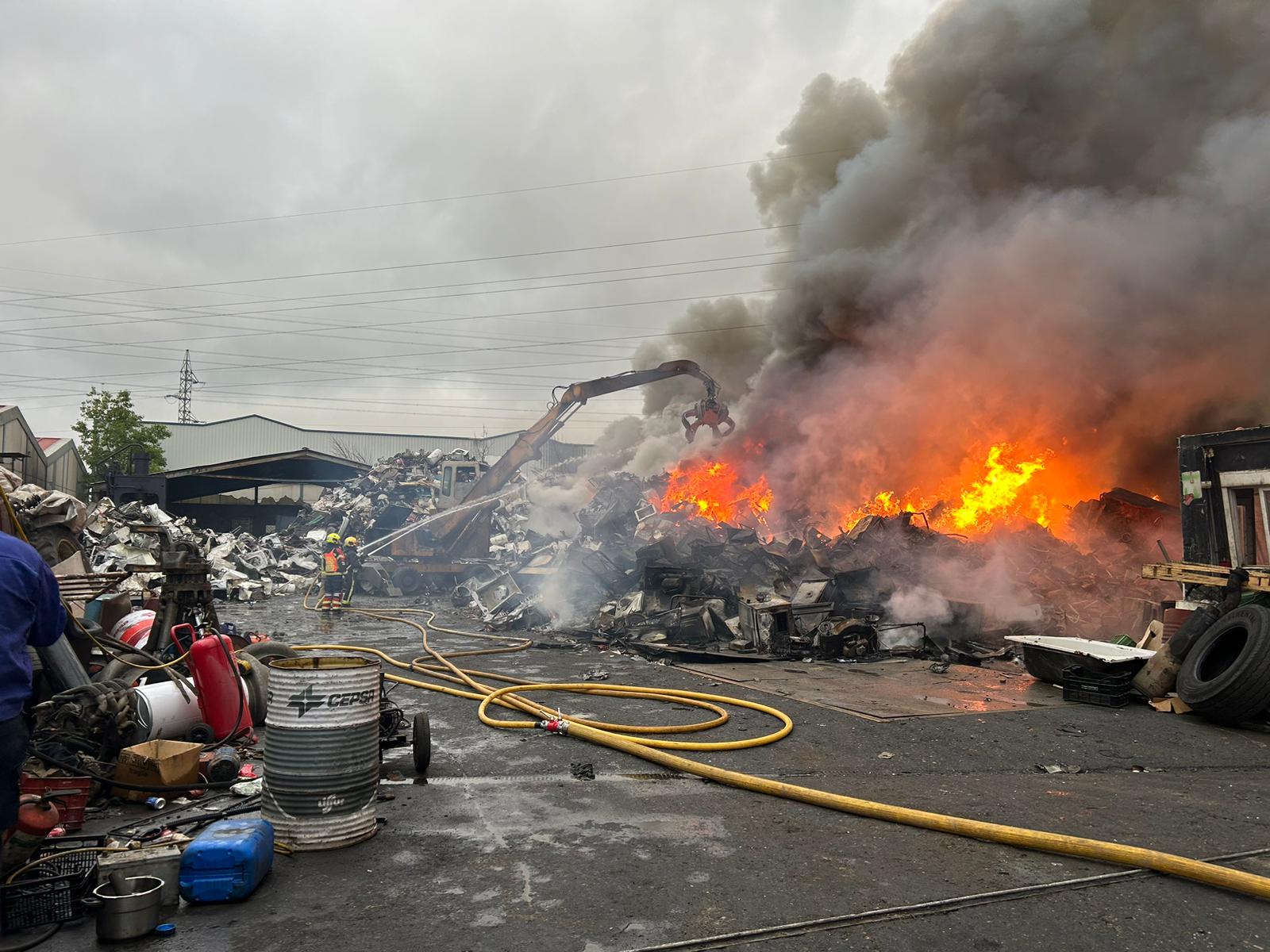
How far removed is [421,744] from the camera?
17.5 feet

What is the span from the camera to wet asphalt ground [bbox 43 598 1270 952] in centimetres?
326

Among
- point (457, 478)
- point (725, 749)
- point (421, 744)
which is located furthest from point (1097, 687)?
point (457, 478)

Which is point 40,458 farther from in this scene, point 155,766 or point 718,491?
point 155,766

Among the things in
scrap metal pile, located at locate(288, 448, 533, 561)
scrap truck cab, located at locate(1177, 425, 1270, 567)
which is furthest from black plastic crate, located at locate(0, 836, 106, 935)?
scrap metal pile, located at locate(288, 448, 533, 561)

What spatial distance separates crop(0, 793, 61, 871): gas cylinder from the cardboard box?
0.57m

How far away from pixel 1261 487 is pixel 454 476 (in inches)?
725

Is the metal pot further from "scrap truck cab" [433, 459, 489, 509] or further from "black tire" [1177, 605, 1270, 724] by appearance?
"scrap truck cab" [433, 459, 489, 509]

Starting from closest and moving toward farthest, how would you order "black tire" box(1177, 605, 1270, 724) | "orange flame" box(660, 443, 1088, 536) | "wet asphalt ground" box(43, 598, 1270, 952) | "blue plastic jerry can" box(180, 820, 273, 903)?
"wet asphalt ground" box(43, 598, 1270, 952), "blue plastic jerry can" box(180, 820, 273, 903), "black tire" box(1177, 605, 1270, 724), "orange flame" box(660, 443, 1088, 536)

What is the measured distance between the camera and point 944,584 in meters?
12.7

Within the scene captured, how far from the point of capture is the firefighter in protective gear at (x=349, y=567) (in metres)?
16.6

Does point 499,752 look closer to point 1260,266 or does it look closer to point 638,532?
point 638,532

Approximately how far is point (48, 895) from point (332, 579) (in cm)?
1341

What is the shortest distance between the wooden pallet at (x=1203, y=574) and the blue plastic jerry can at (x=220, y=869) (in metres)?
9.72

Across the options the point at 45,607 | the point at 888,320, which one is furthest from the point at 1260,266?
the point at 45,607
